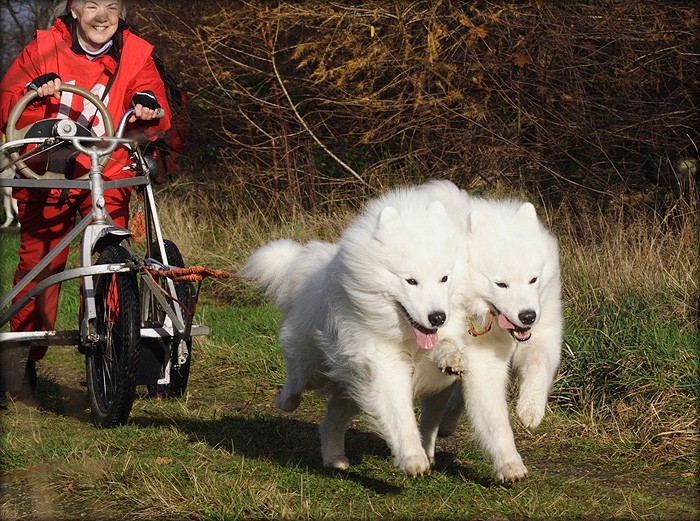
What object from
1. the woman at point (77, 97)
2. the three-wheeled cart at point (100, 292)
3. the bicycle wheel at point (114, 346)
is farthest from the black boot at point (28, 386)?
the bicycle wheel at point (114, 346)

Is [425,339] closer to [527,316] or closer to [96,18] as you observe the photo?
[527,316]

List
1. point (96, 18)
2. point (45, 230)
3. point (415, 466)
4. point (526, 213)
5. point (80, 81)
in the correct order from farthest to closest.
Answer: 1. point (45, 230)
2. point (80, 81)
3. point (96, 18)
4. point (526, 213)
5. point (415, 466)

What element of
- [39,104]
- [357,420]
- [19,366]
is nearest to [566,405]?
[357,420]

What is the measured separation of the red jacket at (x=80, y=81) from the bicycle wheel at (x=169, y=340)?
60cm

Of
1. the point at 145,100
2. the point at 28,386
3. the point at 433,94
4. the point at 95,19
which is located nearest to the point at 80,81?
the point at 95,19

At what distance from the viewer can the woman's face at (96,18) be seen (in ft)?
16.1

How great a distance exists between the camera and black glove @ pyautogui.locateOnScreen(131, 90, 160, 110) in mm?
4789

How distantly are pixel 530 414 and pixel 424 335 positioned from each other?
58 centimetres

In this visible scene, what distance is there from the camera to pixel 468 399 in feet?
12.2

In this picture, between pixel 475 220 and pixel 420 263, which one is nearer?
pixel 420 263

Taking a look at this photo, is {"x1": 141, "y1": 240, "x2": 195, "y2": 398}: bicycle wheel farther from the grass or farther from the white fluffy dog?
the white fluffy dog

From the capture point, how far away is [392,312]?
147 inches

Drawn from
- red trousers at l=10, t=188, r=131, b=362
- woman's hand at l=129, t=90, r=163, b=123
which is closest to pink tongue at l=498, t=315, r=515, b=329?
woman's hand at l=129, t=90, r=163, b=123

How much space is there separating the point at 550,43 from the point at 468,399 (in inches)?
197
